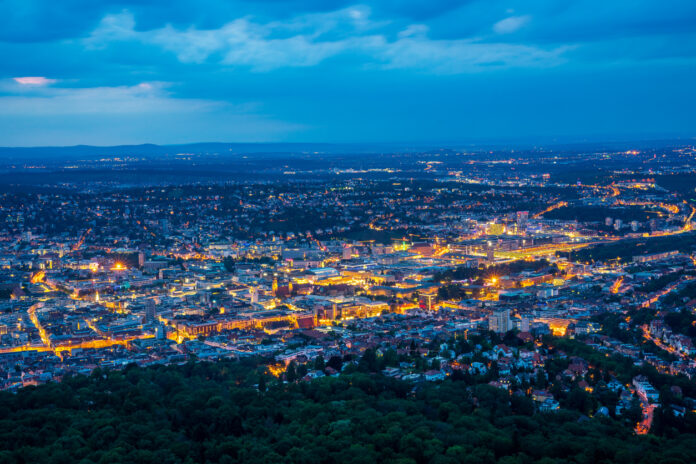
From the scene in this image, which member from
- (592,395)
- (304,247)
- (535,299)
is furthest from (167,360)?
(304,247)

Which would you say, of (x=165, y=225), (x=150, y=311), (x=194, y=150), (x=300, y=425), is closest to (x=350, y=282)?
(x=150, y=311)

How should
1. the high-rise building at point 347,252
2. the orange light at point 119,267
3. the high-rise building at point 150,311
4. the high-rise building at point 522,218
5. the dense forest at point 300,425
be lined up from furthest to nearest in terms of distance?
the high-rise building at point 522,218 → the high-rise building at point 347,252 → the orange light at point 119,267 → the high-rise building at point 150,311 → the dense forest at point 300,425

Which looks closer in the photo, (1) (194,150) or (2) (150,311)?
(2) (150,311)

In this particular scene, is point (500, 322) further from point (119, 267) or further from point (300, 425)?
point (119, 267)

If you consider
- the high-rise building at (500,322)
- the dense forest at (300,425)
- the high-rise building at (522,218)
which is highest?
the dense forest at (300,425)

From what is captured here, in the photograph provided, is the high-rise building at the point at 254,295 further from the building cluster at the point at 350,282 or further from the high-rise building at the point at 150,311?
the high-rise building at the point at 150,311

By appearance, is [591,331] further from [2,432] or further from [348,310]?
[2,432]

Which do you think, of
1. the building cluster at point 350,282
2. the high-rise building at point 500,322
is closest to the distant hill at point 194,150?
the building cluster at point 350,282

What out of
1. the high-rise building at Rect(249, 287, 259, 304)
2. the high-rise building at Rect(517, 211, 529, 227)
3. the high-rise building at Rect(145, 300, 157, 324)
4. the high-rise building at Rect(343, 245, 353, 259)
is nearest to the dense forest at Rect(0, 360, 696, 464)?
the high-rise building at Rect(145, 300, 157, 324)
